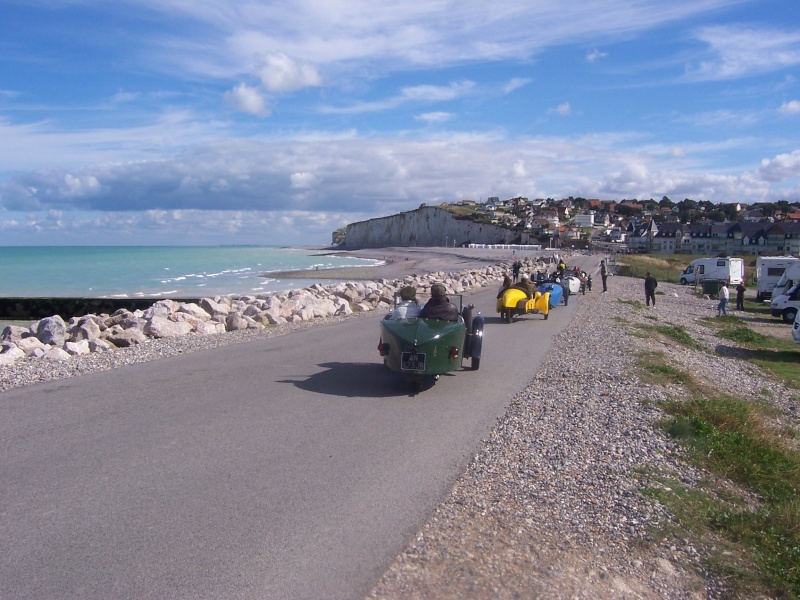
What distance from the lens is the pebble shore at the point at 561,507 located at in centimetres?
484

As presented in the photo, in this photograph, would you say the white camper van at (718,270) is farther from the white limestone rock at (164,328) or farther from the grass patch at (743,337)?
the white limestone rock at (164,328)

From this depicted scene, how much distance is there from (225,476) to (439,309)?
207 inches

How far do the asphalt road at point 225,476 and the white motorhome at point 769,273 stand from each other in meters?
35.7

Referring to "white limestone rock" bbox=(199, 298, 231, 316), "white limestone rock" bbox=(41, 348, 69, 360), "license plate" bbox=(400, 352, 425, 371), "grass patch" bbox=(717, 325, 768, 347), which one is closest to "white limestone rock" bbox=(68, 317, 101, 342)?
"white limestone rock" bbox=(41, 348, 69, 360)

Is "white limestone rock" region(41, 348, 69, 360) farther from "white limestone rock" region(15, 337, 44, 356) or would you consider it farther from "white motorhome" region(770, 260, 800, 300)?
"white motorhome" region(770, 260, 800, 300)

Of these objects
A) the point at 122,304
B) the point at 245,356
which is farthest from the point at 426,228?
the point at 245,356

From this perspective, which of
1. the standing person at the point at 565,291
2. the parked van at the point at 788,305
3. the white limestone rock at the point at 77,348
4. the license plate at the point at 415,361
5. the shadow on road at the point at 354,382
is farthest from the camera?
the parked van at the point at 788,305

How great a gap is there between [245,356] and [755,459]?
9.21 m

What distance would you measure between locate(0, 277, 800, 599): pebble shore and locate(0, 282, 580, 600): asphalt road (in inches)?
11.4

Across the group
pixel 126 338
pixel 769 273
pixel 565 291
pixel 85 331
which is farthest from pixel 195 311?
pixel 769 273

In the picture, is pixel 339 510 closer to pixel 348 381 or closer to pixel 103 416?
pixel 103 416

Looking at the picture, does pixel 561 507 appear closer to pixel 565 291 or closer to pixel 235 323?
pixel 235 323

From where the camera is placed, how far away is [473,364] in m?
12.4

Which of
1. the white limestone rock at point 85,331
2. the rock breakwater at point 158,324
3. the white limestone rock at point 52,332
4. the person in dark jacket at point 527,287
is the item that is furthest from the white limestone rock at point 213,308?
the person in dark jacket at point 527,287
